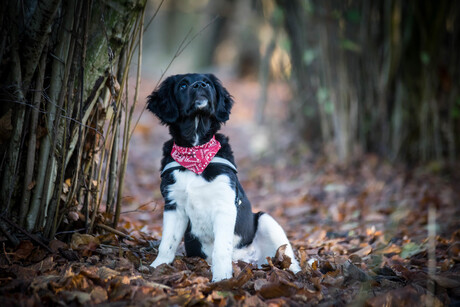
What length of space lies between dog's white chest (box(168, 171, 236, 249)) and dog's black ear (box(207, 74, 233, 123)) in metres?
0.57

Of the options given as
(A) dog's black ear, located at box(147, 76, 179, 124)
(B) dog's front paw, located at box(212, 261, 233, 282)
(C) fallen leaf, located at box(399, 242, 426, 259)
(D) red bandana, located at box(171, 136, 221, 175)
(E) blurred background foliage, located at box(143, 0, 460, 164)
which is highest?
(E) blurred background foliage, located at box(143, 0, 460, 164)

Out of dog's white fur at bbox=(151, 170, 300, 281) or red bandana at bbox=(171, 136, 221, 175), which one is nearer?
dog's white fur at bbox=(151, 170, 300, 281)

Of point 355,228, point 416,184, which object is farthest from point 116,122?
point 416,184

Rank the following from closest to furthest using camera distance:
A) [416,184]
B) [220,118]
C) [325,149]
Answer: [220,118]
[416,184]
[325,149]

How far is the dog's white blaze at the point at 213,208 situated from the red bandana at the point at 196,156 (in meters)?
0.05

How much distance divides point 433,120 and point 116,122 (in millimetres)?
5348

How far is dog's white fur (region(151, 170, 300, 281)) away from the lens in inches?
104

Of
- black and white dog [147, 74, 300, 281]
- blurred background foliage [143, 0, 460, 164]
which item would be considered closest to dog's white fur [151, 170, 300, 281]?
black and white dog [147, 74, 300, 281]

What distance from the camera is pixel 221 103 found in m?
3.20

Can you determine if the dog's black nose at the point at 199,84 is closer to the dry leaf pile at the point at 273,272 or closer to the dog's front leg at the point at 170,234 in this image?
the dog's front leg at the point at 170,234

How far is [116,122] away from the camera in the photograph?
2.86 meters

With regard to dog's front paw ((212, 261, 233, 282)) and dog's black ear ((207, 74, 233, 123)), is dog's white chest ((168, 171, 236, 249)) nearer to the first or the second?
dog's front paw ((212, 261, 233, 282))

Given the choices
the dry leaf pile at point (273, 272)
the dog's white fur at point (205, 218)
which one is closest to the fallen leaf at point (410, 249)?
the dry leaf pile at point (273, 272)

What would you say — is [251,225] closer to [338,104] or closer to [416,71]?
[338,104]
